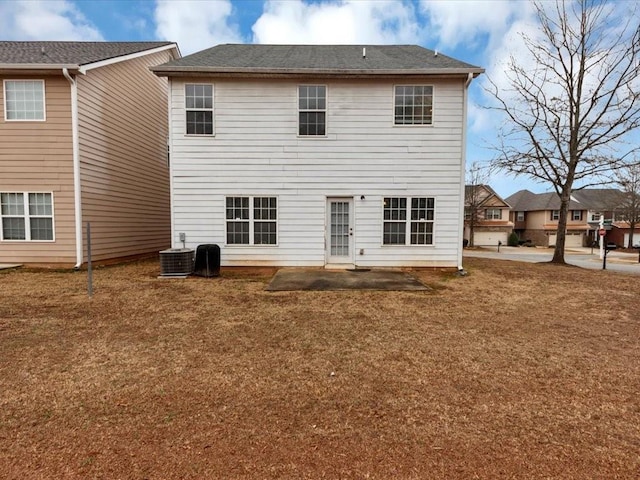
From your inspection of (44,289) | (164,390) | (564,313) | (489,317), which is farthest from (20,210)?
(564,313)

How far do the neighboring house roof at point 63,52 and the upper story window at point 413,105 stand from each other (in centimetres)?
880

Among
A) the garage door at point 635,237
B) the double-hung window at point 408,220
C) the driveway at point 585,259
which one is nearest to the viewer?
the double-hung window at point 408,220

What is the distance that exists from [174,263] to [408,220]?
6.54 m

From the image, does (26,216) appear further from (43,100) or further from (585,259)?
(585,259)

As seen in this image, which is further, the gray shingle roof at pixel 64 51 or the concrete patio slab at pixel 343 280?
the gray shingle roof at pixel 64 51

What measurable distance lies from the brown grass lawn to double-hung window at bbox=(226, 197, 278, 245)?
4.03 meters

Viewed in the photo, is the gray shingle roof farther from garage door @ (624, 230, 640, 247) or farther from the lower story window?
garage door @ (624, 230, 640, 247)

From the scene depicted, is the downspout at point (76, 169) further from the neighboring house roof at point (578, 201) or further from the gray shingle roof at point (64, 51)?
the neighboring house roof at point (578, 201)

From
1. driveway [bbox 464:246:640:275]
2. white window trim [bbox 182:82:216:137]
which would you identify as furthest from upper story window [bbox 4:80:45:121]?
driveway [bbox 464:246:640:275]

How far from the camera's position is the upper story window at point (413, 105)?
388 inches

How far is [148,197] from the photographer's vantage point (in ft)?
44.3

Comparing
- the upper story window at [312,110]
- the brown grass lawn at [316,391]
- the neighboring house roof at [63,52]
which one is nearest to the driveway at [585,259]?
the brown grass lawn at [316,391]

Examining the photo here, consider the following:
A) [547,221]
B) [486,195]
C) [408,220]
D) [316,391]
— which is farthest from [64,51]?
[547,221]

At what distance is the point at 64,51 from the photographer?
11.0m
